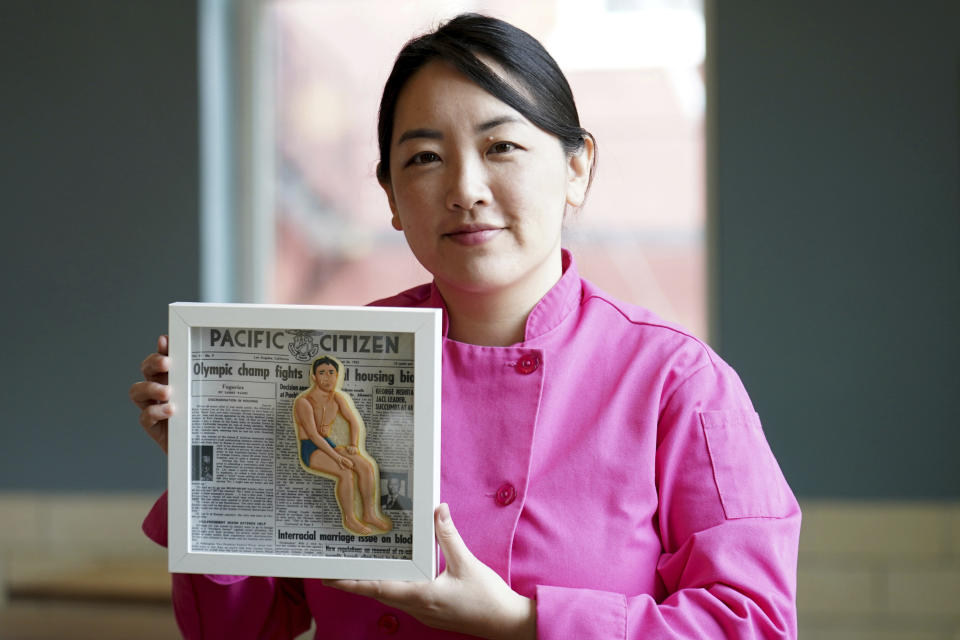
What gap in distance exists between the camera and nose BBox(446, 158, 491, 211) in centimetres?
108

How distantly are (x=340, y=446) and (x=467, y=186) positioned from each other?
1.03ft

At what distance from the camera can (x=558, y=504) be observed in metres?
1.10

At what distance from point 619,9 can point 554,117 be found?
6.01ft

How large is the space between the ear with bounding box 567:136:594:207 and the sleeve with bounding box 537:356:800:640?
277mm

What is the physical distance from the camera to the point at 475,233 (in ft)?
3.62

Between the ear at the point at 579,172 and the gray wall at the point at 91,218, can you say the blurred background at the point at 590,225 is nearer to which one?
the gray wall at the point at 91,218

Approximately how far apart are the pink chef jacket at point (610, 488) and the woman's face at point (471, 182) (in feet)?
0.34

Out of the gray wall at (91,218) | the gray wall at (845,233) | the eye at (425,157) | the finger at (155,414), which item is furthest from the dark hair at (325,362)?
the gray wall at (91,218)

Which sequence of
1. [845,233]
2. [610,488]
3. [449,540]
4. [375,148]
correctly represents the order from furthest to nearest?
[375,148]
[845,233]
[610,488]
[449,540]

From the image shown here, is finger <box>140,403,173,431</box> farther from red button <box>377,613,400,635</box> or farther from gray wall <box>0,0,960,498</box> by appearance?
gray wall <box>0,0,960,498</box>

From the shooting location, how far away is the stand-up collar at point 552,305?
1188 millimetres

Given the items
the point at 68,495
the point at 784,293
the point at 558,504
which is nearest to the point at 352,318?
the point at 558,504

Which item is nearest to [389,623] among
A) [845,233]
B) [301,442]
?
[301,442]

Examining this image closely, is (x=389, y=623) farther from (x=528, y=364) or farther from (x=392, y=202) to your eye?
(x=392, y=202)
